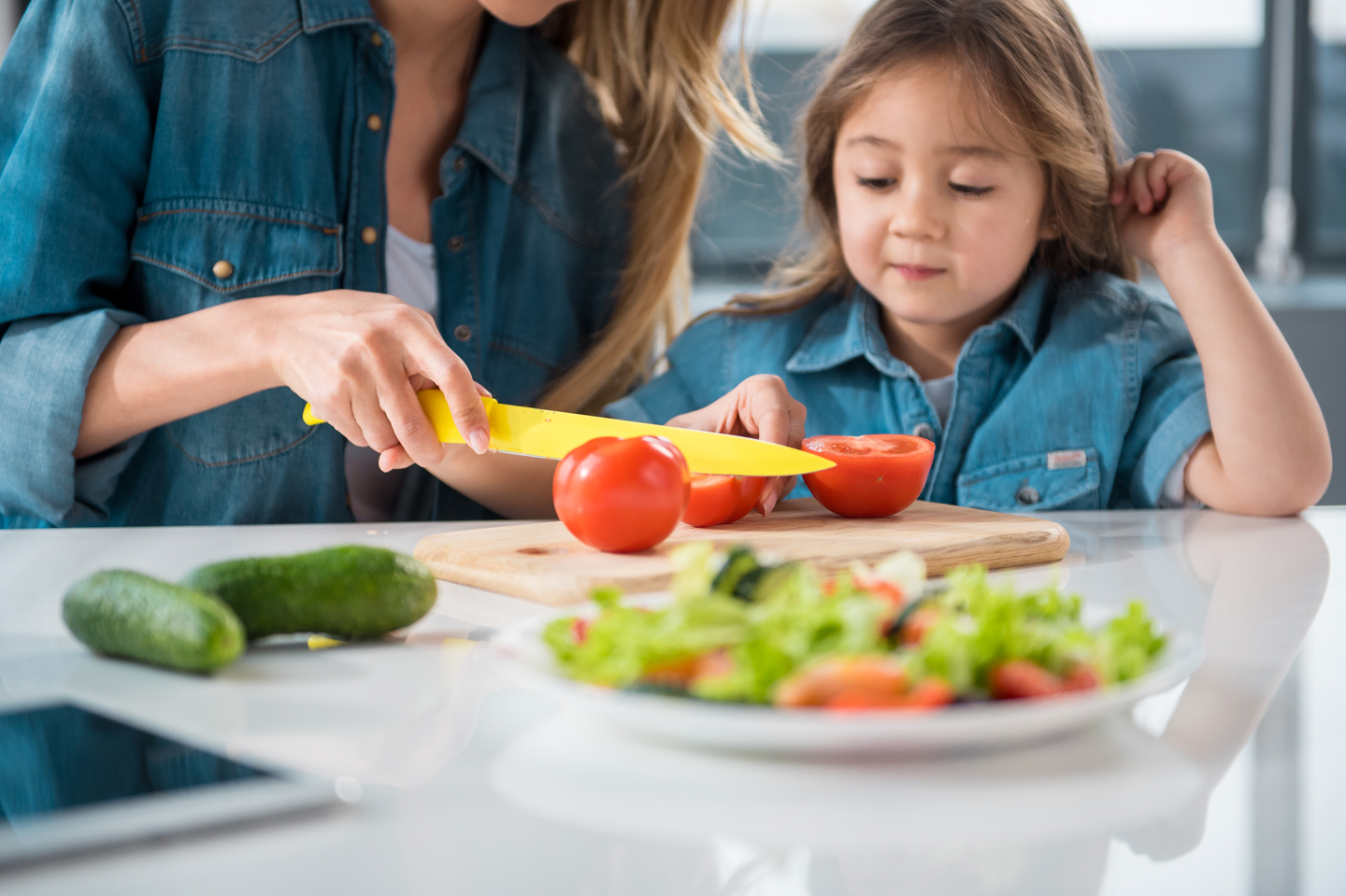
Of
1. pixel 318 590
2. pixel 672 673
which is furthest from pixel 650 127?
pixel 672 673

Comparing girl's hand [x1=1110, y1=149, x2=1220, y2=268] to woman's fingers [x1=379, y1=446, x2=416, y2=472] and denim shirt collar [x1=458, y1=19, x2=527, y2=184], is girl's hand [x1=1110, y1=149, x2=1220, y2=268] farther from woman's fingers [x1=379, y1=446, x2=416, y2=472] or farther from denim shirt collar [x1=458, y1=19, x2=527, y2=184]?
woman's fingers [x1=379, y1=446, x2=416, y2=472]

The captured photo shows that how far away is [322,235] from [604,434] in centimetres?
66

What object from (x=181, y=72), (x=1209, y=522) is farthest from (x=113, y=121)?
(x=1209, y=522)

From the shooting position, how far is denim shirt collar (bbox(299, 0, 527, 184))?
1.85 meters

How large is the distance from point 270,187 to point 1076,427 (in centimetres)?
120

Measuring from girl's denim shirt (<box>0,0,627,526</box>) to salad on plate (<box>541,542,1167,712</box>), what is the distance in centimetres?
105

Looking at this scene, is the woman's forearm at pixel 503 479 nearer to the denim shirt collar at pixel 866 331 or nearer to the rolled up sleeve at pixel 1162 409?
the denim shirt collar at pixel 866 331

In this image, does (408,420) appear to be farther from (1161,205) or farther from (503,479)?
(1161,205)

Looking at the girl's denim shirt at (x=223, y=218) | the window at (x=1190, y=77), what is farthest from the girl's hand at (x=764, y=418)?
the window at (x=1190, y=77)

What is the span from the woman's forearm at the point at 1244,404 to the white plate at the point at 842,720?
0.95m

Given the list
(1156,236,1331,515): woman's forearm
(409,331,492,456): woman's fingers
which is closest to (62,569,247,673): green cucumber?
(409,331,492,456): woman's fingers

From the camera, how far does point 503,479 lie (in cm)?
169

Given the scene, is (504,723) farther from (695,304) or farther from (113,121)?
(695,304)

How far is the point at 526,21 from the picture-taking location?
168cm
